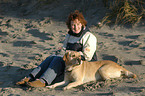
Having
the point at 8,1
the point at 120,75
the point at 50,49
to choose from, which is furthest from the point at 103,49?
the point at 8,1

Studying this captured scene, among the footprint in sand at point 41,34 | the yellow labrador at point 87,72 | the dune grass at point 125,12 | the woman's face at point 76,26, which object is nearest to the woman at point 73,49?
the woman's face at point 76,26

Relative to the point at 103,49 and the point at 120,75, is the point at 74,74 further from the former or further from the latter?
the point at 103,49

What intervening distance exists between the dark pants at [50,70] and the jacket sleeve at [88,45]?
474 millimetres

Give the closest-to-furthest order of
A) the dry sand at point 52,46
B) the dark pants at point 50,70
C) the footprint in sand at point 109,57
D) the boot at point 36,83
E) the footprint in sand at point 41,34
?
the dry sand at point 52,46
the boot at point 36,83
the dark pants at point 50,70
the footprint in sand at point 109,57
the footprint in sand at point 41,34

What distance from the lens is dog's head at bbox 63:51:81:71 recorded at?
14.5ft

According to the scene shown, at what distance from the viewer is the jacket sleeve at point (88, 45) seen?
15.2 feet

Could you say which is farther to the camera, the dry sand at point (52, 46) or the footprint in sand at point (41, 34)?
the footprint in sand at point (41, 34)

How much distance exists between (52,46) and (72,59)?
2.64 m

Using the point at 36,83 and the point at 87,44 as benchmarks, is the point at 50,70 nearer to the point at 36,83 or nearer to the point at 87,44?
the point at 36,83

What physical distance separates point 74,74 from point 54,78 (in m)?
0.37

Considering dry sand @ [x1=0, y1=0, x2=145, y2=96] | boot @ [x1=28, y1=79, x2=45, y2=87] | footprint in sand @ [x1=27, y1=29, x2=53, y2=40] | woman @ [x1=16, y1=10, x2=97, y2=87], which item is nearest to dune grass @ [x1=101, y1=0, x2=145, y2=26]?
dry sand @ [x1=0, y1=0, x2=145, y2=96]

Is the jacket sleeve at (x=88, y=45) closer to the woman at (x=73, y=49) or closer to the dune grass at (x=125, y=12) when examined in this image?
the woman at (x=73, y=49)

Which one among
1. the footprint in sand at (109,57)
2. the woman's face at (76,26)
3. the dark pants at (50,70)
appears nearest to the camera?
the dark pants at (50,70)

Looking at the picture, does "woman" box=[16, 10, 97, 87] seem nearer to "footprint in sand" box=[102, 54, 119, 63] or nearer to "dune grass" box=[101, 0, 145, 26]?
"footprint in sand" box=[102, 54, 119, 63]
